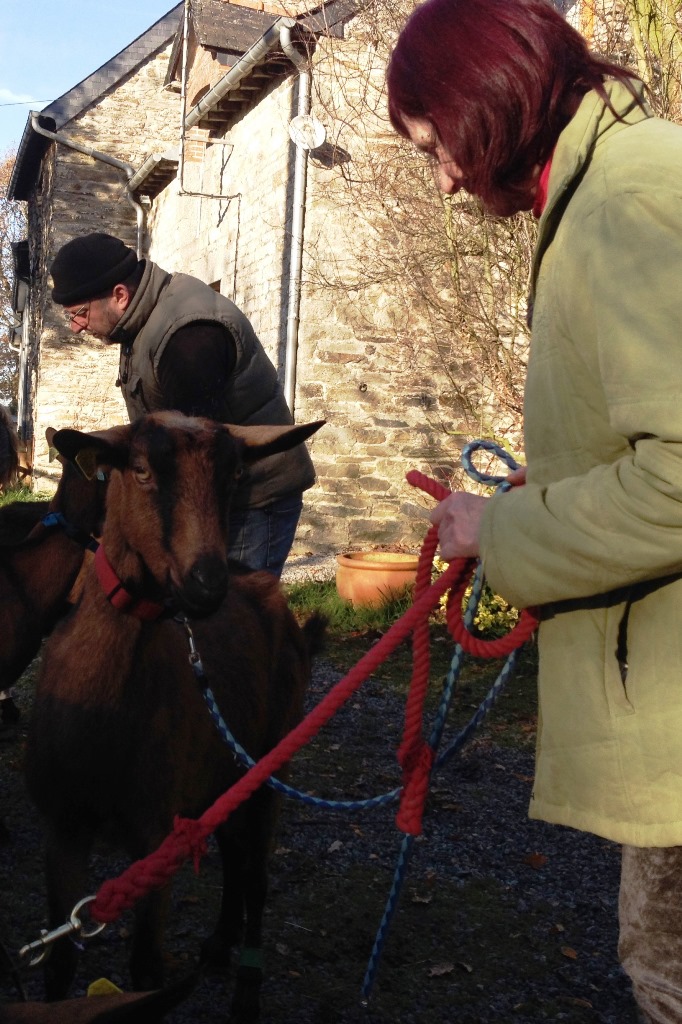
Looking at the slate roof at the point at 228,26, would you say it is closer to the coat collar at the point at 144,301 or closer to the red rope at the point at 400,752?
the coat collar at the point at 144,301

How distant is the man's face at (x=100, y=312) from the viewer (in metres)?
4.14

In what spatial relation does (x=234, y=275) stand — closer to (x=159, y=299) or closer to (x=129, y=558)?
(x=159, y=299)

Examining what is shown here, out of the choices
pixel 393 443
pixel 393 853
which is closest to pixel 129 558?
pixel 393 853

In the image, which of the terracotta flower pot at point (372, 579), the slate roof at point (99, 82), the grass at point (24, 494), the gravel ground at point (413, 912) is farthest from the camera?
the slate roof at point (99, 82)

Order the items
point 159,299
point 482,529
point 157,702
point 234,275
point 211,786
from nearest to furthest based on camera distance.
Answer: point 482,529
point 157,702
point 211,786
point 159,299
point 234,275

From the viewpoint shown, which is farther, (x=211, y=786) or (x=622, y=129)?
(x=211, y=786)

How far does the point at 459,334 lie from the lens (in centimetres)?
952

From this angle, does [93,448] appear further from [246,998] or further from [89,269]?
[246,998]

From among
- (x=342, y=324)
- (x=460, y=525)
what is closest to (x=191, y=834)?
(x=460, y=525)

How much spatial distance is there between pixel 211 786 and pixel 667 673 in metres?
1.95

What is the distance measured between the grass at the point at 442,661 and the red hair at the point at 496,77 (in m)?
4.97

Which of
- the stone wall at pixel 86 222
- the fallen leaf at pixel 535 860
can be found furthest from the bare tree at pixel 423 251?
the stone wall at pixel 86 222

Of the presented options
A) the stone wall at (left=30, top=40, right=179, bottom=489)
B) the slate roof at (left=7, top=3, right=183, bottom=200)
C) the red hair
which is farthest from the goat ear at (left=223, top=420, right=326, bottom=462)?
the slate roof at (left=7, top=3, right=183, bottom=200)

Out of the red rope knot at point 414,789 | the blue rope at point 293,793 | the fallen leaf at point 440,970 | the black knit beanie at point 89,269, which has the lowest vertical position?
→ the fallen leaf at point 440,970
